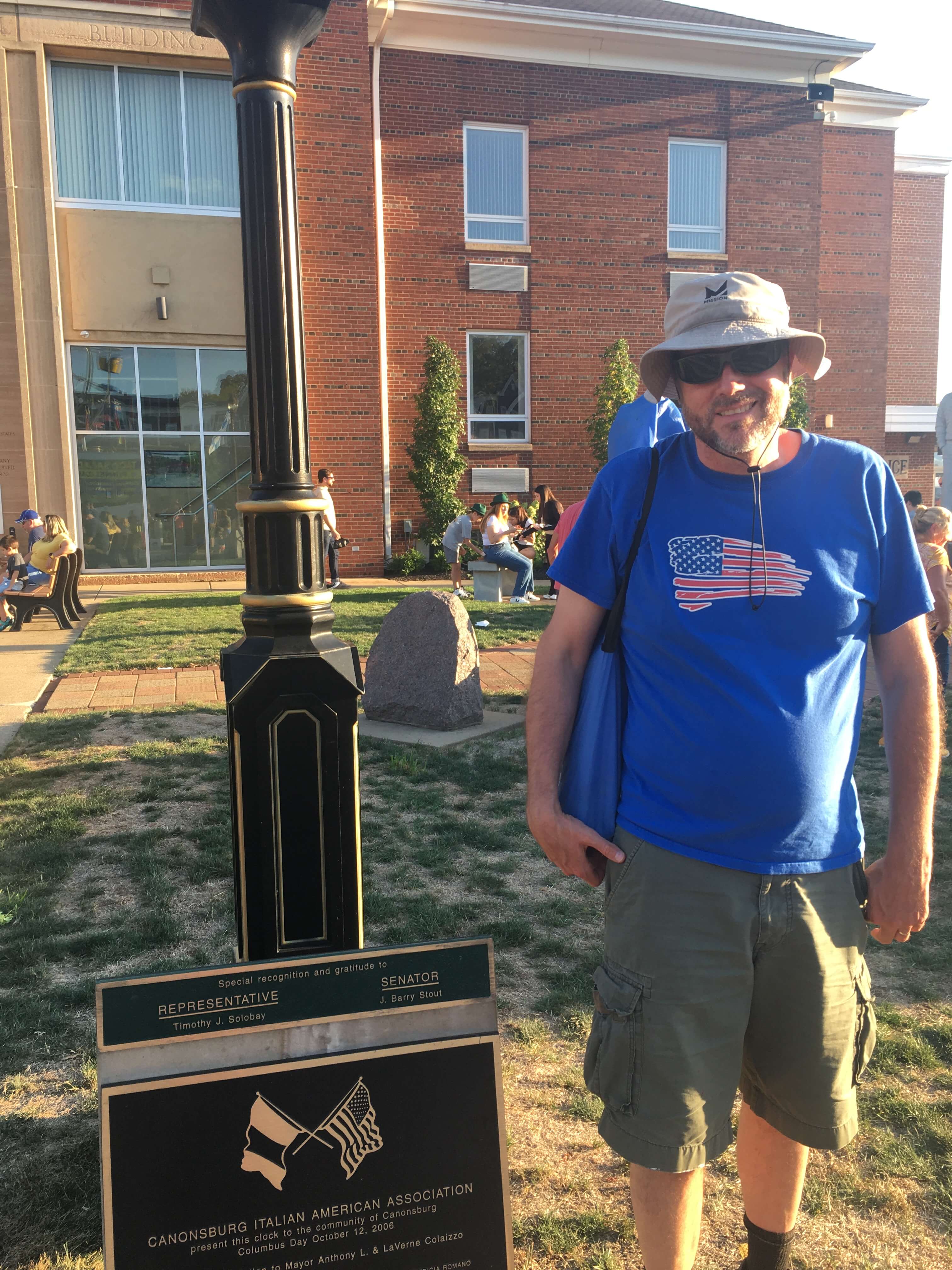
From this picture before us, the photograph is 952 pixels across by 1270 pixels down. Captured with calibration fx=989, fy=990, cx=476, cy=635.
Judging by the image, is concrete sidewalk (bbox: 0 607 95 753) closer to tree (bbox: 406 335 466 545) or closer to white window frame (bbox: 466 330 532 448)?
tree (bbox: 406 335 466 545)

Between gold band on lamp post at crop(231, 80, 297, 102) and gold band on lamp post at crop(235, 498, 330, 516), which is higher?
gold band on lamp post at crop(231, 80, 297, 102)

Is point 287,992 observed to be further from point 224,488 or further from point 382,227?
point 382,227

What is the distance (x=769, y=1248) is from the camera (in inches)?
82.0

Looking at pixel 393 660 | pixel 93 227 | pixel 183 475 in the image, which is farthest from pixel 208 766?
pixel 93 227

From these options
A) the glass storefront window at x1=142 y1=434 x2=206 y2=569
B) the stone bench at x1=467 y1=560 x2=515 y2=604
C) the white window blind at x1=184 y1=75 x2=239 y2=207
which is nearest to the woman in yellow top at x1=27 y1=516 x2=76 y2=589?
the glass storefront window at x1=142 y1=434 x2=206 y2=569

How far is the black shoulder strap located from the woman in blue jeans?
11417 millimetres

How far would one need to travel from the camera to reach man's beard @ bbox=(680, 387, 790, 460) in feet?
6.13

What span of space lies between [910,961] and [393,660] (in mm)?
3989

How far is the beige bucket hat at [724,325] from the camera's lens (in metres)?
1.90

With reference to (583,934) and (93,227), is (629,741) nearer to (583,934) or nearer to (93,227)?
(583,934)

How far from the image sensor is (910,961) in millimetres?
3717

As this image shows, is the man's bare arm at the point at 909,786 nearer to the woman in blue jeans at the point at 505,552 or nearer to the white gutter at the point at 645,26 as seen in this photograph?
the woman in blue jeans at the point at 505,552

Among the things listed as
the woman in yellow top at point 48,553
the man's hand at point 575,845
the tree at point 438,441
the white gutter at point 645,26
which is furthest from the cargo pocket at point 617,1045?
the white gutter at point 645,26

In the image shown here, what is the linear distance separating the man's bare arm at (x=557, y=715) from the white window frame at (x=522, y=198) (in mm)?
17859
